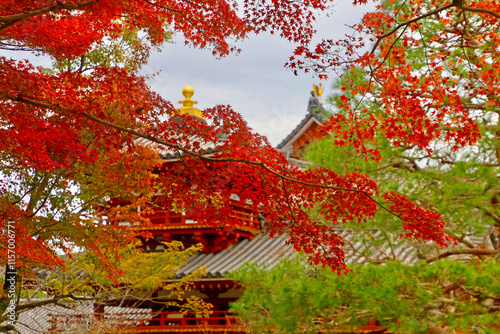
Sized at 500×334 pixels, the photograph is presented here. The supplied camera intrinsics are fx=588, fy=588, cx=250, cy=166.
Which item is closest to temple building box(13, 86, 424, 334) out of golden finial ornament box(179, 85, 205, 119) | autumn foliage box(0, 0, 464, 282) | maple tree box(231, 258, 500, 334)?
golden finial ornament box(179, 85, 205, 119)

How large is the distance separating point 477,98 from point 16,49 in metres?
5.39

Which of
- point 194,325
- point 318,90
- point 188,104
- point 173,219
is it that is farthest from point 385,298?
point 318,90

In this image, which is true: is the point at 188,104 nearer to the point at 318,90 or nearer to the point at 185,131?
the point at 318,90

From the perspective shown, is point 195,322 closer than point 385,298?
No

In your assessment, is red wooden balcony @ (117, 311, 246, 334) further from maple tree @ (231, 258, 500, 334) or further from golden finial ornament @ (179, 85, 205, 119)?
golden finial ornament @ (179, 85, 205, 119)

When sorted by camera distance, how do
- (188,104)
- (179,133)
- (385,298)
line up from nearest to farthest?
(179,133) < (385,298) < (188,104)

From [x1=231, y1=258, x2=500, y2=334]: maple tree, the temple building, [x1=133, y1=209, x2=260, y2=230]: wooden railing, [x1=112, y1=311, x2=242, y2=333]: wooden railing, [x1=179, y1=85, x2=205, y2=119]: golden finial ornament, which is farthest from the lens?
[x1=179, y1=85, x2=205, y2=119]: golden finial ornament

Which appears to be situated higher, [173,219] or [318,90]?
[318,90]

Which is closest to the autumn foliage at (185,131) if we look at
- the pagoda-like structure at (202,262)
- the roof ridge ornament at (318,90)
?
the pagoda-like structure at (202,262)

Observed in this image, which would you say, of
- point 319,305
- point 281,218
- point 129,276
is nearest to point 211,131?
point 281,218

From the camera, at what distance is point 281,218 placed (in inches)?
202

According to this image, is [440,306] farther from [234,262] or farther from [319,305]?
[234,262]

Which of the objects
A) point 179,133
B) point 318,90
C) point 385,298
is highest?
point 318,90

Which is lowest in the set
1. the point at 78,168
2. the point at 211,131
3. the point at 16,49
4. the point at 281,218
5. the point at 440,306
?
the point at 440,306
